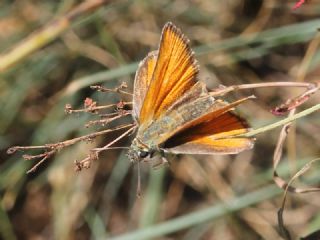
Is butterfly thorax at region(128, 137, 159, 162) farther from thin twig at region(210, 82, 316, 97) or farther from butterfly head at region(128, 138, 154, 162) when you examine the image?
thin twig at region(210, 82, 316, 97)

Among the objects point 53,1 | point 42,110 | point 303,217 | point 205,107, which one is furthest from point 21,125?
point 205,107

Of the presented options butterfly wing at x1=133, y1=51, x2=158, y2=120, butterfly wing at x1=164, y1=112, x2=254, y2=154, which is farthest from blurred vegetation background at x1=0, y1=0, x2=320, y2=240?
butterfly wing at x1=164, y1=112, x2=254, y2=154

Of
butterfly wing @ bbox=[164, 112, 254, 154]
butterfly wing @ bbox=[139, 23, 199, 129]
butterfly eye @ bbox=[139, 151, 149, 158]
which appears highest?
butterfly wing @ bbox=[139, 23, 199, 129]

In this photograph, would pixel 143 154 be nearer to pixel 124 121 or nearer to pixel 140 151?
pixel 140 151

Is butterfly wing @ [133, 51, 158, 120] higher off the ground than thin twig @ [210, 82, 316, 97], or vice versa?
butterfly wing @ [133, 51, 158, 120]

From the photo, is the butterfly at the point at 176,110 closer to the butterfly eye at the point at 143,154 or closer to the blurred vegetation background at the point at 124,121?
the butterfly eye at the point at 143,154
